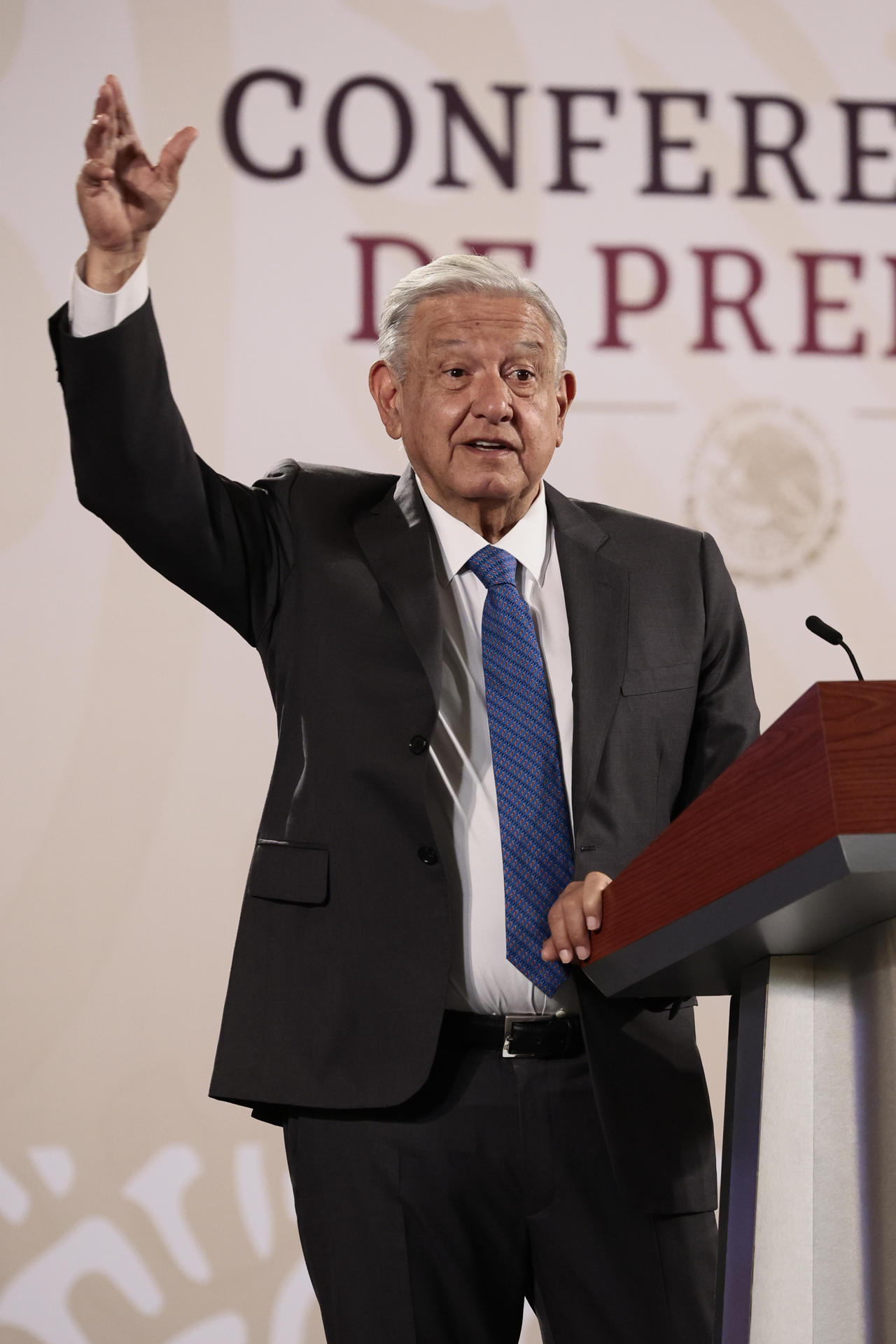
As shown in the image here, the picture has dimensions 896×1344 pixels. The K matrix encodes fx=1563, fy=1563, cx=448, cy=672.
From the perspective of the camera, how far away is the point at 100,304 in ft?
4.70

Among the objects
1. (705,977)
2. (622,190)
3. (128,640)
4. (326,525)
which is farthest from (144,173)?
(622,190)

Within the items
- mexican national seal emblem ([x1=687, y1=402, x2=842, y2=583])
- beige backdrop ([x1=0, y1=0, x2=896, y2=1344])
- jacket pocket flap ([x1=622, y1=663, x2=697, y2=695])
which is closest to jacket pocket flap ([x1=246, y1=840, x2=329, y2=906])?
jacket pocket flap ([x1=622, y1=663, x2=697, y2=695])

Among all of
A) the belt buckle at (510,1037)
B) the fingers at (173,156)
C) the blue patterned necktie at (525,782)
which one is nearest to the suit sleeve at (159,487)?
the fingers at (173,156)

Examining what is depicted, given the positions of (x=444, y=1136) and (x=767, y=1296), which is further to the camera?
(x=444, y=1136)

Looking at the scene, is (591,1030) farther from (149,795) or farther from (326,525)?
(149,795)

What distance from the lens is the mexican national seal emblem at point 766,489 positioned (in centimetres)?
301

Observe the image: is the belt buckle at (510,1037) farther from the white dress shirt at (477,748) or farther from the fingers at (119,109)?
the fingers at (119,109)

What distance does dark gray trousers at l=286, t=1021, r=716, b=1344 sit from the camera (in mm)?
1455

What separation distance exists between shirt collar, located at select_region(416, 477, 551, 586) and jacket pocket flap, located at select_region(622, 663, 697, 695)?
17cm

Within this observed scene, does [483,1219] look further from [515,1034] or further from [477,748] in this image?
[477,748]

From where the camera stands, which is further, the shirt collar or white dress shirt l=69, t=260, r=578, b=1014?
the shirt collar

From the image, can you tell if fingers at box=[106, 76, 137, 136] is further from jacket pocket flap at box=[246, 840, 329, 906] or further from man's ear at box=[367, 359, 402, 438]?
jacket pocket flap at box=[246, 840, 329, 906]

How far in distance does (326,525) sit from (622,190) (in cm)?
161

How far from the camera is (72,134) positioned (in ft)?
9.39
